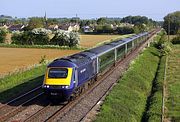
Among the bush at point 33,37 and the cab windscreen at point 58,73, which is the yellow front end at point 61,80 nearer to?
the cab windscreen at point 58,73

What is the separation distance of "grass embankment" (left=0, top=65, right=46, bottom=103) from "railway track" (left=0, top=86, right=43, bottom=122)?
80cm

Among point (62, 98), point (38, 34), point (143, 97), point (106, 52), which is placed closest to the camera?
point (62, 98)

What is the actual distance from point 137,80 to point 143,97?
525cm

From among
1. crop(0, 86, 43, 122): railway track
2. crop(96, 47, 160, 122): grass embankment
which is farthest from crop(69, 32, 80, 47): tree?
crop(0, 86, 43, 122): railway track

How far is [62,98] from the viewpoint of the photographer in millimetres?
19906

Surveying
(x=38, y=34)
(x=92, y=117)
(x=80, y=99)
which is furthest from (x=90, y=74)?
(x=38, y=34)

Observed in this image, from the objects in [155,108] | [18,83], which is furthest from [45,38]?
[155,108]

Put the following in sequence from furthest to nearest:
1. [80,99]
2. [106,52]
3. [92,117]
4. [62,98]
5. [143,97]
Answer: [106,52], [143,97], [80,99], [62,98], [92,117]

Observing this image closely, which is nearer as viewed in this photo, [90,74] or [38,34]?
[90,74]

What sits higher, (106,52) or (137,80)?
(106,52)

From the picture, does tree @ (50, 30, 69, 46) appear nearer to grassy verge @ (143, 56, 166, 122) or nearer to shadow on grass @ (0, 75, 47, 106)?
shadow on grass @ (0, 75, 47, 106)

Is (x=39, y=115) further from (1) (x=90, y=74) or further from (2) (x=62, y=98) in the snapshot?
(1) (x=90, y=74)

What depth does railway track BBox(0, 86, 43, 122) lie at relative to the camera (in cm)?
1872

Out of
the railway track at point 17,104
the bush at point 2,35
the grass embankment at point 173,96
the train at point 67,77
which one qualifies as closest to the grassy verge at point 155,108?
the grass embankment at point 173,96
